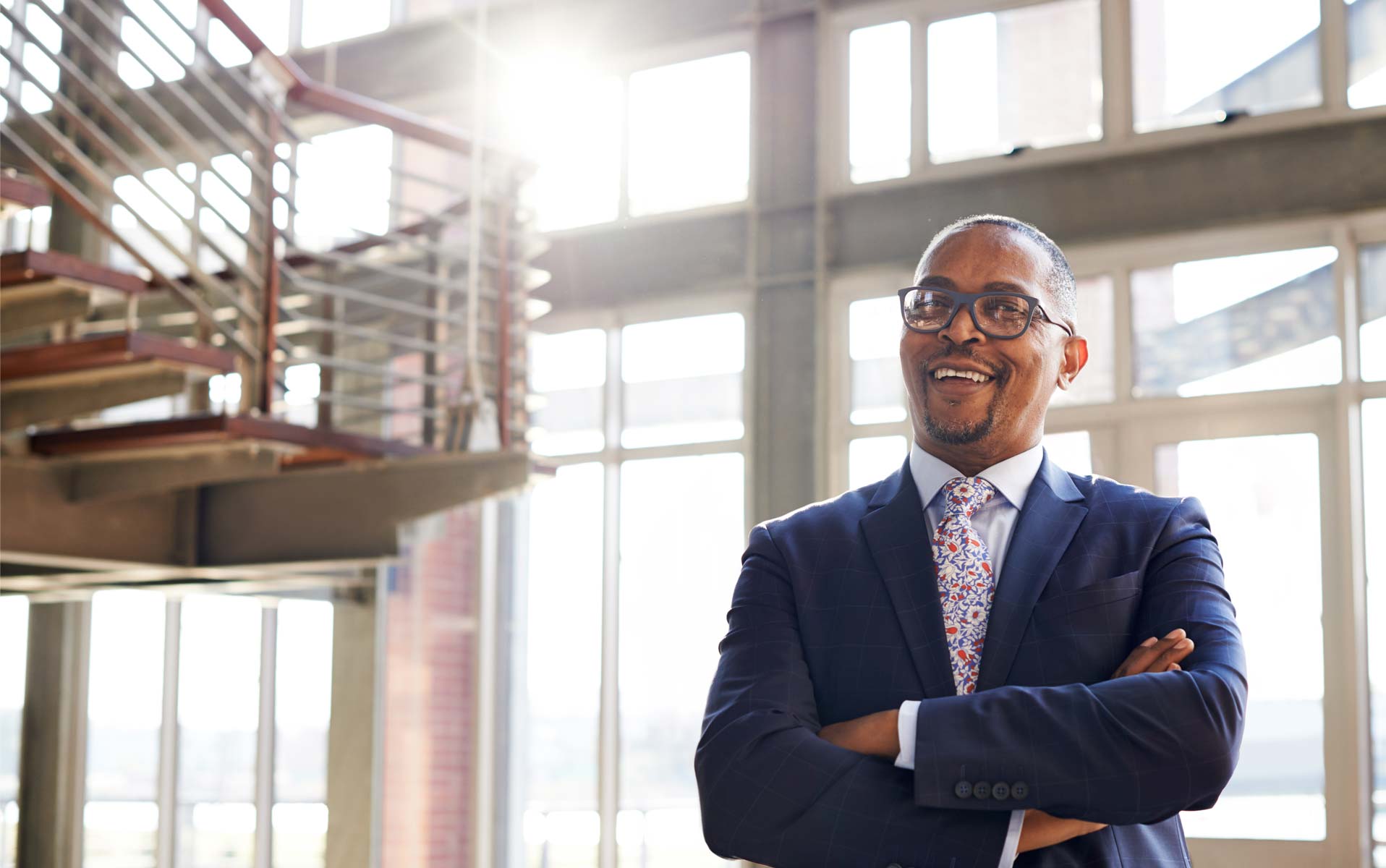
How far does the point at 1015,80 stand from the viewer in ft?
21.1

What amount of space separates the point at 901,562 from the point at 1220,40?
510cm

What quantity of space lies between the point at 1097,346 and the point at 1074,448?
1.49ft

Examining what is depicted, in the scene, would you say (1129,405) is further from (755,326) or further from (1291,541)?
(755,326)

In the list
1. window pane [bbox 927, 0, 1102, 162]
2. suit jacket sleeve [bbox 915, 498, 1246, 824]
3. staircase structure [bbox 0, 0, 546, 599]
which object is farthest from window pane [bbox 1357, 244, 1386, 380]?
suit jacket sleeve [bbox 915, 498, 1246, 824]

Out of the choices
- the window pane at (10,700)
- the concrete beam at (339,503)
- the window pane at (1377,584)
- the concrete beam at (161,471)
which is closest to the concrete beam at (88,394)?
the concrete beam at (161,471)

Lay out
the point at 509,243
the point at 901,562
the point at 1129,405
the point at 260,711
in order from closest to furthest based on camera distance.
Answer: the point at 901,562
the point at 509,243
the point at 1129,405
the point at 260,711

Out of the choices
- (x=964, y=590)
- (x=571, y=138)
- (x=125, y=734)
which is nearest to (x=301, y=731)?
(x=125, y=734)

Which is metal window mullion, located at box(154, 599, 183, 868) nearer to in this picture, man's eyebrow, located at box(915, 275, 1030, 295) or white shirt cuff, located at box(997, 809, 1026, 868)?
man's eyebrow, located at box(915, 275, 1030, 295)

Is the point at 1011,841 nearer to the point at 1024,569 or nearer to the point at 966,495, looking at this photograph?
the point at 1024,569

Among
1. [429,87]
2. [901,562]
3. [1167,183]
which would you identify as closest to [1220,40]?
[1167,183]

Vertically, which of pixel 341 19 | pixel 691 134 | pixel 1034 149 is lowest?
pixel 1034 149

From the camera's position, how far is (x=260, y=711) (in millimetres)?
7980

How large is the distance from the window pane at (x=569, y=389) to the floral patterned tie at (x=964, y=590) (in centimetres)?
552

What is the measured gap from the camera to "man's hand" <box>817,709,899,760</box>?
1618 millimetres
